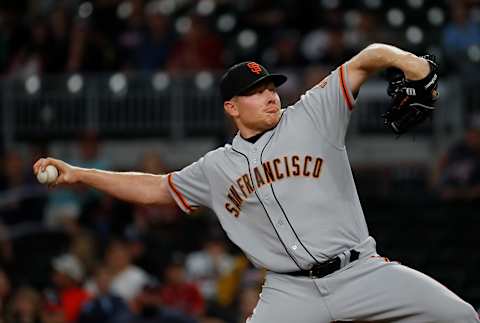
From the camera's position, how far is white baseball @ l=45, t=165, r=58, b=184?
6.33 meters

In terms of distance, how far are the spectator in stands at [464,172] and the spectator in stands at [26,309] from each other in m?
3.67

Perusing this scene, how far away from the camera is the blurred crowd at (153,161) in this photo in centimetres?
1060

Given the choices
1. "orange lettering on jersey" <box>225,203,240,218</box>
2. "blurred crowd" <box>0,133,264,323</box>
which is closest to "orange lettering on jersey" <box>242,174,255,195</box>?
"orange lettering on jersey" <box>225,203,240,218</box>

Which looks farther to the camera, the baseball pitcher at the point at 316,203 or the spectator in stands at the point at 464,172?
the spectator in stands at the point at 464,172

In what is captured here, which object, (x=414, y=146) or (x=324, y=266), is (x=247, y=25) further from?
(x=324, y=266)

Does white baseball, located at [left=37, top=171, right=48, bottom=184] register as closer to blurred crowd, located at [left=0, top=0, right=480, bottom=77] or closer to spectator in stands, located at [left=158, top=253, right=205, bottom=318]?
spectator in stands, located at [left=158, top=253, right=205, bottom=318]

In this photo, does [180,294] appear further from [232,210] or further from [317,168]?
[317,168]

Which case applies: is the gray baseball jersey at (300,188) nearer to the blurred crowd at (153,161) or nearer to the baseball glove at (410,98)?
the baseball glove at (410,98)

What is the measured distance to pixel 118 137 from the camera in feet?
44.3

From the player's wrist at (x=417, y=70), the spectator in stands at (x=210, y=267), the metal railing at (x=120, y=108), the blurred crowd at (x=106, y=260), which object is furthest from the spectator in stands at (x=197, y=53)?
the player's wrist at (x=417, y=70)

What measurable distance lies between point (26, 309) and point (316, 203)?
5.16 metres

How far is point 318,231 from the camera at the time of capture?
592 centimetres

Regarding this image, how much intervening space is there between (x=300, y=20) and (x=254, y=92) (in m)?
7.09

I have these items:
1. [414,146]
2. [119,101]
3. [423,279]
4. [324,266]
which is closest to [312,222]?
[324,266]
